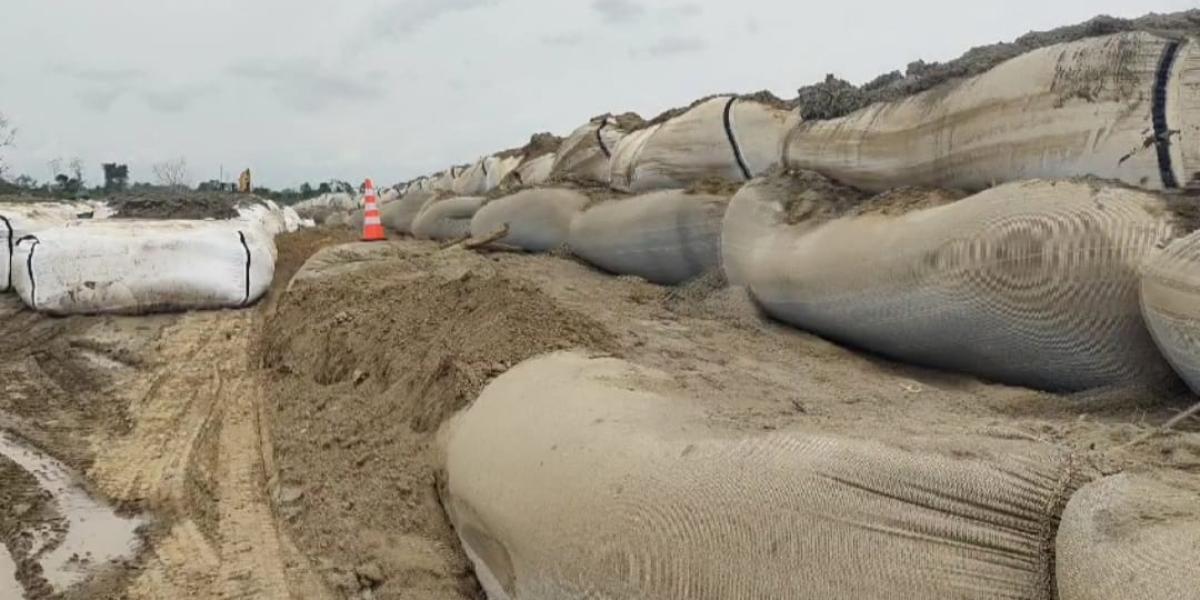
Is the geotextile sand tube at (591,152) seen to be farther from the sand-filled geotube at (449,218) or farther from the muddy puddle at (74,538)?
the muddy puddle at (74,538)

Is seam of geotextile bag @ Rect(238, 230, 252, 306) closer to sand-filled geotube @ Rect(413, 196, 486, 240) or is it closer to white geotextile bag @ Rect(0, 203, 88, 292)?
white geotextile bag @ Rect(0, 203, 88, 292)

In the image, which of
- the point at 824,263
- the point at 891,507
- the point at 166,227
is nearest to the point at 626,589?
the point at 891,507

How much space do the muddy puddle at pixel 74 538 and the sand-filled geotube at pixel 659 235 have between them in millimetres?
2409

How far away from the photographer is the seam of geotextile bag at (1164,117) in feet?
7.21

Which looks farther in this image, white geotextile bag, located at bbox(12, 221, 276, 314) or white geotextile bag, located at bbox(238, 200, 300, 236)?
white geotextile bag, located at bbox(238, 200, 300, 236)

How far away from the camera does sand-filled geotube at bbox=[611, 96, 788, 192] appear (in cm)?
424

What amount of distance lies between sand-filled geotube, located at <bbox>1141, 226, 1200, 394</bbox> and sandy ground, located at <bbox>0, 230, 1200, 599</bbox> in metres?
0.13

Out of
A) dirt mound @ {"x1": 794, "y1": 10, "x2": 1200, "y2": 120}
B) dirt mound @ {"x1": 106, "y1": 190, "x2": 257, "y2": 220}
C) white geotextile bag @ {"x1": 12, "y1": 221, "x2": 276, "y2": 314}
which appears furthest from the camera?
dirt mound @ {"x1": 106, "y1": 190, "x2": 257, "y2": 220}

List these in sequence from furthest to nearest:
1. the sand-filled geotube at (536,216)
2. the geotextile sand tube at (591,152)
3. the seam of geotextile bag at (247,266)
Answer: the seam of geotextile bag at (247,266), the geotextile sand tube at (591,152), the sand-filled geotube at (536,216)

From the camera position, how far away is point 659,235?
14.1ft

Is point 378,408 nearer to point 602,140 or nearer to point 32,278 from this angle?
point 602,140

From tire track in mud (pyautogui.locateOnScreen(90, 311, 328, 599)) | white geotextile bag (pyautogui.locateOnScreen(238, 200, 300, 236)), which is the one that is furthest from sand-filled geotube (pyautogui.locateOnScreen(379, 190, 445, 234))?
tire track in mud (pyautogui.locateOnScreen(90, 311, 328, 599))

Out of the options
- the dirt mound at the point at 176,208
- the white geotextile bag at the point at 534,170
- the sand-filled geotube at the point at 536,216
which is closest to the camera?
the sand-filled geotube at the point at 536,216

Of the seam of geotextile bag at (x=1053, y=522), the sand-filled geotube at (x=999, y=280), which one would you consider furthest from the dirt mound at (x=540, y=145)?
the seam of geotextile bag at (x=1053, y=522)
